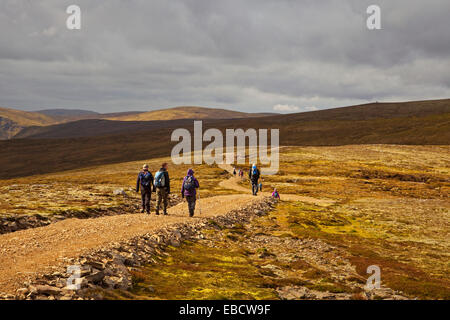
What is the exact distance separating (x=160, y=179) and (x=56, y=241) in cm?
998

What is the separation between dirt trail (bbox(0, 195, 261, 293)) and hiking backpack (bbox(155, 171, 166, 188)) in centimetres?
241

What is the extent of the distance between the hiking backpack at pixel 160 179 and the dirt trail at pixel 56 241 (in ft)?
7.91

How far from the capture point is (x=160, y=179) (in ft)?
86.1

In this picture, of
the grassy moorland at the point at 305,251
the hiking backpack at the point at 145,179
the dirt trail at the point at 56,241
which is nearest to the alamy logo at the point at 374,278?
the grassy moorland at the point at 305,251

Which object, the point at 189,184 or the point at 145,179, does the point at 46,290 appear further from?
the point at 145,179

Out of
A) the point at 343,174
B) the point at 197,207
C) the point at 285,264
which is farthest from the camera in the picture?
the point at 343,174

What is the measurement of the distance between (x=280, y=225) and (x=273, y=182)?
50.4 metres

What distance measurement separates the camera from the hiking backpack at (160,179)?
85.8ft

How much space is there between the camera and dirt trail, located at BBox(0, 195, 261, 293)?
1204 cm

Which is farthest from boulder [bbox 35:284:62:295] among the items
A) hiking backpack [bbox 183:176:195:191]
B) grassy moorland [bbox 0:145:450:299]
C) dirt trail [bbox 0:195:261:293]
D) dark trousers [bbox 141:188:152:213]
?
dark trousers [bbox 141:188:152:213]

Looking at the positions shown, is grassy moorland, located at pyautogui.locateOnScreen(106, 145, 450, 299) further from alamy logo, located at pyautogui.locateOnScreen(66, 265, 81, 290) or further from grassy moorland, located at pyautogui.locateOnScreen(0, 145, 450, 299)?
alamy logo, located at pyautogui.locateOnScreen(66, 265, 81, 290)

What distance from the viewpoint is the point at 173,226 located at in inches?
869
